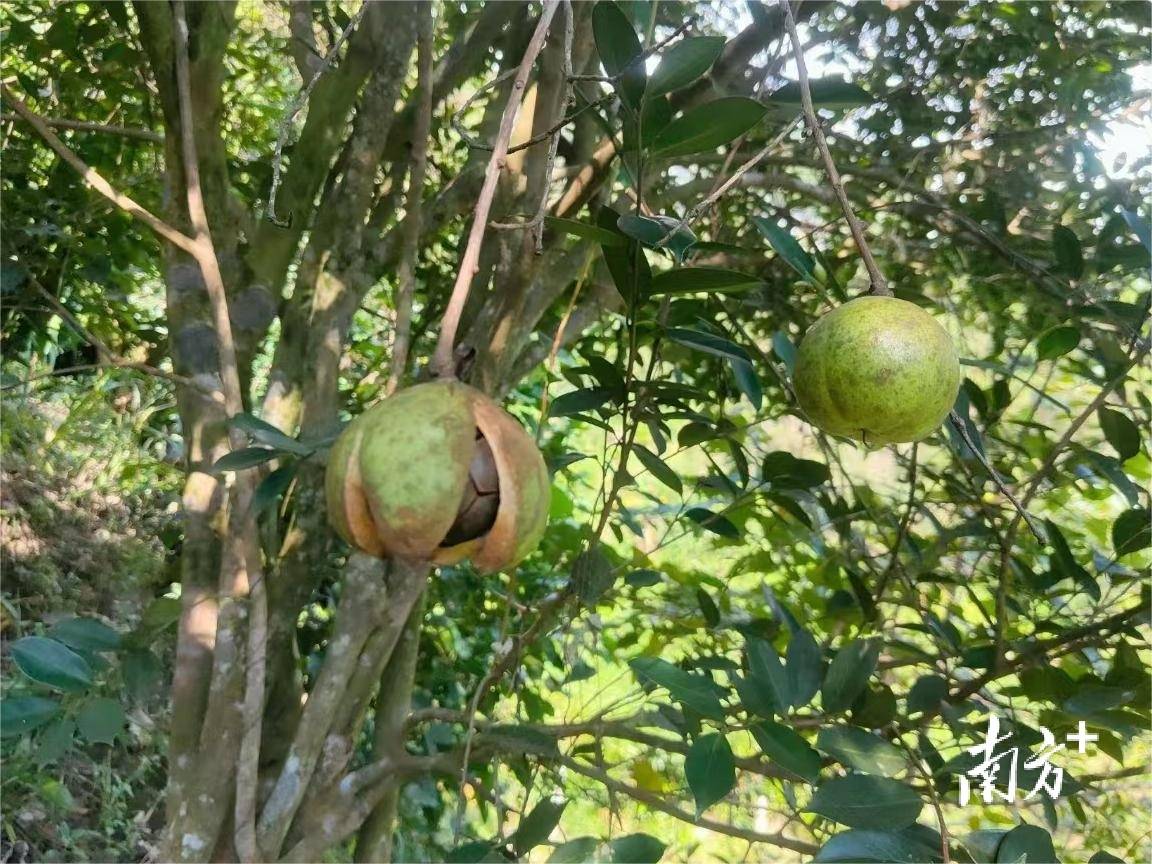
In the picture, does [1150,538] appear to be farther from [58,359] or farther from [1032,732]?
[58,359]

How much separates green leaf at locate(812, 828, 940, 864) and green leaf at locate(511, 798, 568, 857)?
335 mm

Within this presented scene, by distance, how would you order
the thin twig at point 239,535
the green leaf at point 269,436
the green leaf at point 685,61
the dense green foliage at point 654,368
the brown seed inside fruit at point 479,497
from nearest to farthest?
the brown seed inside fruit at point 479,497 → the green leaf at point 685,61 → the green leaf at point 269,436 → the dense green foliage at point 654,368 → the thin twig at point 239,535

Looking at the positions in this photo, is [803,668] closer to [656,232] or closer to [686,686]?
[686,686]

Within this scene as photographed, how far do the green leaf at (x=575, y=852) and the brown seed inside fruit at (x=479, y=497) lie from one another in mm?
558

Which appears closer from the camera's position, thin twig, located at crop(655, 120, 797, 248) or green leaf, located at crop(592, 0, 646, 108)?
thin twig, located at crop(655, 120, 797, 248)

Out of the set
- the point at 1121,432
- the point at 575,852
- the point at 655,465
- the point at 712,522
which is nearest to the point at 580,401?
the point at 655,465

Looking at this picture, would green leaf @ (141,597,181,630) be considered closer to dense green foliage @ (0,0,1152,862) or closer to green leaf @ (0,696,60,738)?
dense green foliage @ (0,0,1152,862)

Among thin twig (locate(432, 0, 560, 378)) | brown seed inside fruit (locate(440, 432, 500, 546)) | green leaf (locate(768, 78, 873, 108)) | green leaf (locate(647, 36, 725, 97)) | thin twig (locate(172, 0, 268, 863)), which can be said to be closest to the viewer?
thin twig (locate(432, 0, 560, 378))

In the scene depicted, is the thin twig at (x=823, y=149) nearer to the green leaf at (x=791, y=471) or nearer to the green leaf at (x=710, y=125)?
the green leaf at (x=710, y=125)

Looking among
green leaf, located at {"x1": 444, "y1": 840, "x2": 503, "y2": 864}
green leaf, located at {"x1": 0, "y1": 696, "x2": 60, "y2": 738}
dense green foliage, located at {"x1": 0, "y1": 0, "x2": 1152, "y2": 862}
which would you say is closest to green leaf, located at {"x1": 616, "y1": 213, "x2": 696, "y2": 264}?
dense green foliage, located at {"x1": 0, "y1": 0, "x2": 1152, "y2": 862}

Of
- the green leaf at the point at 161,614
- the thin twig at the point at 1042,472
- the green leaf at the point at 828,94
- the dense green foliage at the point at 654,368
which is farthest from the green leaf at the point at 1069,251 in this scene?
the green leaf at the point at 161,614

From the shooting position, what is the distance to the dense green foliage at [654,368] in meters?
1.03

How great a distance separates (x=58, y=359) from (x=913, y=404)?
2.97 metres

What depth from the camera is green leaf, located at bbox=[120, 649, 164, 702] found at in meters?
1.31
